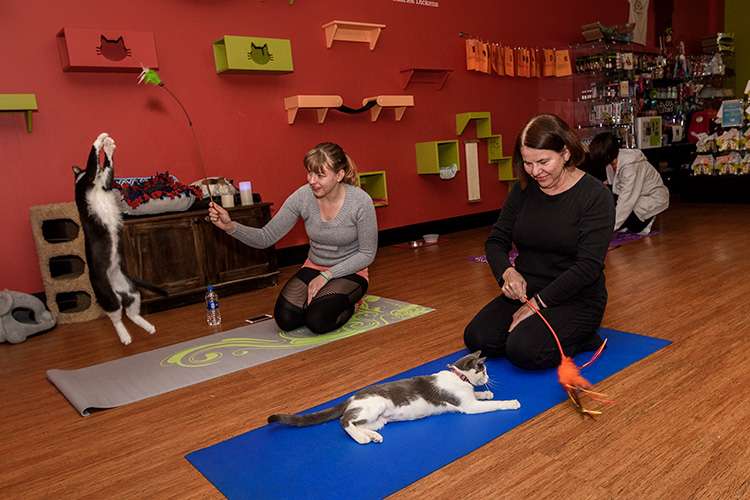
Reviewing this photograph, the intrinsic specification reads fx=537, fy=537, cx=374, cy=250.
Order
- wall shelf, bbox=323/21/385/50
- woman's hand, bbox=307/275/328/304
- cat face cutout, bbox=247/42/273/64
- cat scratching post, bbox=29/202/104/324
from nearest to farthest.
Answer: woman's hand, bbox=307/275/328/304, cat scratching post, bbox=29/202/104/324, cat face cutout, bbox=247/42/273/64, wall shelf, bbox=323/21/385/50

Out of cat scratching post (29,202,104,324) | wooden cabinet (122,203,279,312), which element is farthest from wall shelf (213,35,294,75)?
cat scratching post (29,202,104,324)

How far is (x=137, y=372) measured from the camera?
2.40 meters

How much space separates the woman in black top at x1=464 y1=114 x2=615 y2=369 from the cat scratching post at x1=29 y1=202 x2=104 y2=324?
2.50 meters

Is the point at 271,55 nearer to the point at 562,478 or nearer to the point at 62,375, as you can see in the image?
the point at 62,375

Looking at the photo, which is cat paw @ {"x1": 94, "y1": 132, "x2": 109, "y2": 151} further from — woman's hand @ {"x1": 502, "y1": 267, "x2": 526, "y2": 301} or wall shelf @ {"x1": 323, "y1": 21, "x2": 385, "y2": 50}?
wall shelf @ {"x1": 323, "y1": 21, "x2": 385, "y2": 50}

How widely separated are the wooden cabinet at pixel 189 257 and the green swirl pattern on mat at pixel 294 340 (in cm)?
78

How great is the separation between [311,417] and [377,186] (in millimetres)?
3433

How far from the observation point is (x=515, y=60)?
6.01 metres

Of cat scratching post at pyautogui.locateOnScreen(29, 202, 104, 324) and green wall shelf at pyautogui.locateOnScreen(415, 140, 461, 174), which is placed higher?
green wall shelf at pyautogui.locateOnScreen(415, 140, 461, 174)

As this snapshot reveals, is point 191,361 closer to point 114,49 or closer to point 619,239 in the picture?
point 114,49

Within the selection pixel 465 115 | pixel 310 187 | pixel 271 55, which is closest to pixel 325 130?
pixel 271 55

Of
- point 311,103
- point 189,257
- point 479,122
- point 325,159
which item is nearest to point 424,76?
point 479,122

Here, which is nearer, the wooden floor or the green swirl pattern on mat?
the wooden floor

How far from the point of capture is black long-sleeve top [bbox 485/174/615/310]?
6.44ft
